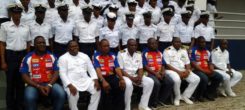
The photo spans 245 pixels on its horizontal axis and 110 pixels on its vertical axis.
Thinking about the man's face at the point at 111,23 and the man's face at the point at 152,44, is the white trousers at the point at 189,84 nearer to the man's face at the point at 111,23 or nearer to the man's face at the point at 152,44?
the man's face at the point at 152,44

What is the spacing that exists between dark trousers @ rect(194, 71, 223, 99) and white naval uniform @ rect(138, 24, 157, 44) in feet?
4.16

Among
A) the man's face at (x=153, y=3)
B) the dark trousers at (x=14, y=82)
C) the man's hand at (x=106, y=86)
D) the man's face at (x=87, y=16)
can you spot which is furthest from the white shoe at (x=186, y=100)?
the dark trousers at (x=14, y=82)

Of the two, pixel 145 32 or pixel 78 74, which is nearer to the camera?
pixel 78 74

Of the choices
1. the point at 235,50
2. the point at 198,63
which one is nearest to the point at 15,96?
the point at 198,63

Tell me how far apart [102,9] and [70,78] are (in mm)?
2459

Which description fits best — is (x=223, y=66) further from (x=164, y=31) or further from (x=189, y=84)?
(x=164, y=31)

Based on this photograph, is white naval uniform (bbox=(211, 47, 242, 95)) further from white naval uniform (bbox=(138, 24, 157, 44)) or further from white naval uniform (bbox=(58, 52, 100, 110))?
white naval uniform (bbox=(58, 52, 100, 110))

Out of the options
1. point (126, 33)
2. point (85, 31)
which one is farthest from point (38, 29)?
point (126, 33)

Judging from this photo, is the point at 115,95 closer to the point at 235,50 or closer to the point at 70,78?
the point at 70,78

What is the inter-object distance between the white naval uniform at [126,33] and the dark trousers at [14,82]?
2.24m

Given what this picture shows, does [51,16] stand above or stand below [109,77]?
above

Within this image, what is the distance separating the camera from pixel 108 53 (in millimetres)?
7105

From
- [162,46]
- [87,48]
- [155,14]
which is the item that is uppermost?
[155,14]

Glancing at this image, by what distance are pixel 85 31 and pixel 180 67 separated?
→ 2.16 m
